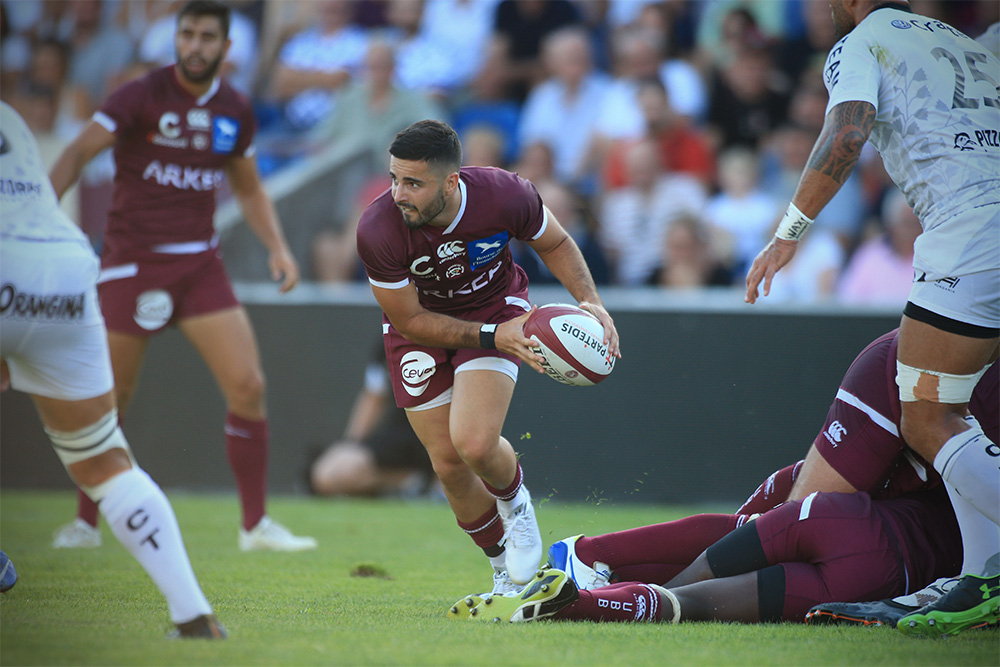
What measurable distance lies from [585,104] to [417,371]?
731 cm

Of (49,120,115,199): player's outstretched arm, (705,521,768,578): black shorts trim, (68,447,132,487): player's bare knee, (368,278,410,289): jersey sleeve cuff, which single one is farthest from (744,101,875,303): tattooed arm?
(49,120,115,199): player's outstretched arm

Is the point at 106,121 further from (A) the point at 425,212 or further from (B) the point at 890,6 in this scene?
(B) the point at 890,6

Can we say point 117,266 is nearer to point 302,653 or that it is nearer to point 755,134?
A: point 302,653

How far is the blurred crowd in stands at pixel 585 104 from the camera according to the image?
9.82m

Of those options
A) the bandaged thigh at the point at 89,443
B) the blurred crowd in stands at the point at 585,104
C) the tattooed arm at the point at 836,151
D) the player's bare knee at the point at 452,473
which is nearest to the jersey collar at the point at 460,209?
the player's bare knee at the point at 452,473

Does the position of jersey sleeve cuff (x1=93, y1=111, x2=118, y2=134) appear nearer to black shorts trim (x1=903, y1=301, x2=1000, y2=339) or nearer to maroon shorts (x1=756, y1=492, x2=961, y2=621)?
maroon shorts (x1=756, y1=492, x2=961, y2=621)

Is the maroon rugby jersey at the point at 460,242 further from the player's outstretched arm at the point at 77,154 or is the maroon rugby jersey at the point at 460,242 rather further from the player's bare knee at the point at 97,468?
the player's outstretched arm at the point at 77,154

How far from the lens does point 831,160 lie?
4.05m

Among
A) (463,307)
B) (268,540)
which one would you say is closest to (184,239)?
(268,540)

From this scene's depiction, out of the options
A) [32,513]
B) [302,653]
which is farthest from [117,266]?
[302,653]

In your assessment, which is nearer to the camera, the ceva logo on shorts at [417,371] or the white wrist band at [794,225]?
the white wrist band at [794,225]

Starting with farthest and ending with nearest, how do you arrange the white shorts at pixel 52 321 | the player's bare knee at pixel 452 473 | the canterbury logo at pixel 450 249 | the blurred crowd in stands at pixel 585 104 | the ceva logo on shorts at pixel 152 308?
1. the blurred crowd in stands at pixel 585 104
2. the ceva logo on shorts at pixel 152 308
3. the player's bare knee at pixel 452 473
4. the canterbury logo at pixel 450 249
5. the white shorts at pixel 52 321

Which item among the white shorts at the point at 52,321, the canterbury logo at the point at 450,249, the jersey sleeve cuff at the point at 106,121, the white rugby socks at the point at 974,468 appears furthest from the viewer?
the jersey sleeve cuff at the point at 106,121

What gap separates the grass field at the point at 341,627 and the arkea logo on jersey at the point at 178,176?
2.23 m
